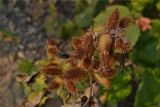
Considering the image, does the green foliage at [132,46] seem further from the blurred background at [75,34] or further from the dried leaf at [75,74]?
the dried leaf at [75,74]

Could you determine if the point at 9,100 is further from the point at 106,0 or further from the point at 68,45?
the point at 106,0

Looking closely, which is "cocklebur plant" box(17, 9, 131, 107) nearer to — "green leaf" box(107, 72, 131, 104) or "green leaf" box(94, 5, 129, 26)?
"green leaf" box(107, 72, 131, 104)

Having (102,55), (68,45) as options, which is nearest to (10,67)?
(68,45)

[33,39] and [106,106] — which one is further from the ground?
[33,39]

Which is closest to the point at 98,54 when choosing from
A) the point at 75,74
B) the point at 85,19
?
the point at 75,74

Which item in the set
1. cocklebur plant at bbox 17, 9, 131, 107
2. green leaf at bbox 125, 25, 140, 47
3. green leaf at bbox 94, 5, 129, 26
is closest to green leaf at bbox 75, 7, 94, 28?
green leaf at bbox 94, 5, 129, 26

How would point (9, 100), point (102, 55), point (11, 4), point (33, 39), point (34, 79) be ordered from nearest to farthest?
point (102, 55) < point (34, 79) < point (9, 100) < point (33, 39) < point (11, 4)

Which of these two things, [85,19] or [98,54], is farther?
[85,19]

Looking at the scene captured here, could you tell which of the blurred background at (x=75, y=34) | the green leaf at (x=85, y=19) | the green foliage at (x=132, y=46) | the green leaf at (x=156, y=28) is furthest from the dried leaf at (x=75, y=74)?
the green leaf at (x=85, y=19)

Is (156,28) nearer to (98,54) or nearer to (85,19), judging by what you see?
(85,19)
